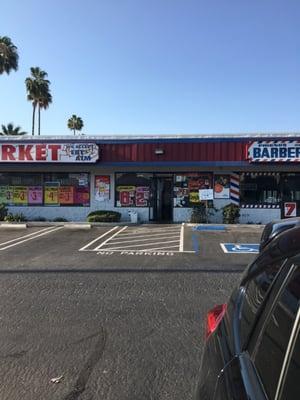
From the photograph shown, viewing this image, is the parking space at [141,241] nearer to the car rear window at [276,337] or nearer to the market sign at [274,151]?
the market sign at [274,151]

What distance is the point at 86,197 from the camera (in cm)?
2419

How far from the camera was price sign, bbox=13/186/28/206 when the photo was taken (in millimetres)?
24531

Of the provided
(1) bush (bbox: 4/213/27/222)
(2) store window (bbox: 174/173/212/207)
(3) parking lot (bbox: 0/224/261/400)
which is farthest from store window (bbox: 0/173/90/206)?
(3) parking lot (bbox: 0/224/261/400)

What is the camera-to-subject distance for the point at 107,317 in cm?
659

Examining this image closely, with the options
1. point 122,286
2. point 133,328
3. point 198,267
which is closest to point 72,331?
point 133,328

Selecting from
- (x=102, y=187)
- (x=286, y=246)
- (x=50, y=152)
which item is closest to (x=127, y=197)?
(x=102, y=187)

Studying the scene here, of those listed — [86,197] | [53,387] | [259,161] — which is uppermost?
[259,161]

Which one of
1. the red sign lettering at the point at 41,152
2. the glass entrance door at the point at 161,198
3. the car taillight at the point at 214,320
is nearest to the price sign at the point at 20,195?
the red sign lettering at the point at 41,152

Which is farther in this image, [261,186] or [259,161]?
[261,186]

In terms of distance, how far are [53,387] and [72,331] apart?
1656 mm

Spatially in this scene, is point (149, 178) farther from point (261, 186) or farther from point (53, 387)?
point (53, 387)

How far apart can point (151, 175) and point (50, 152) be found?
486 centimetres

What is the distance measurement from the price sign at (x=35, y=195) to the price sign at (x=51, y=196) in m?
0.30

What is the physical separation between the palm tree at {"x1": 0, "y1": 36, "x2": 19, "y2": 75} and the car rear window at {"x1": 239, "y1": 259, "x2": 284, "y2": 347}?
39515mm
